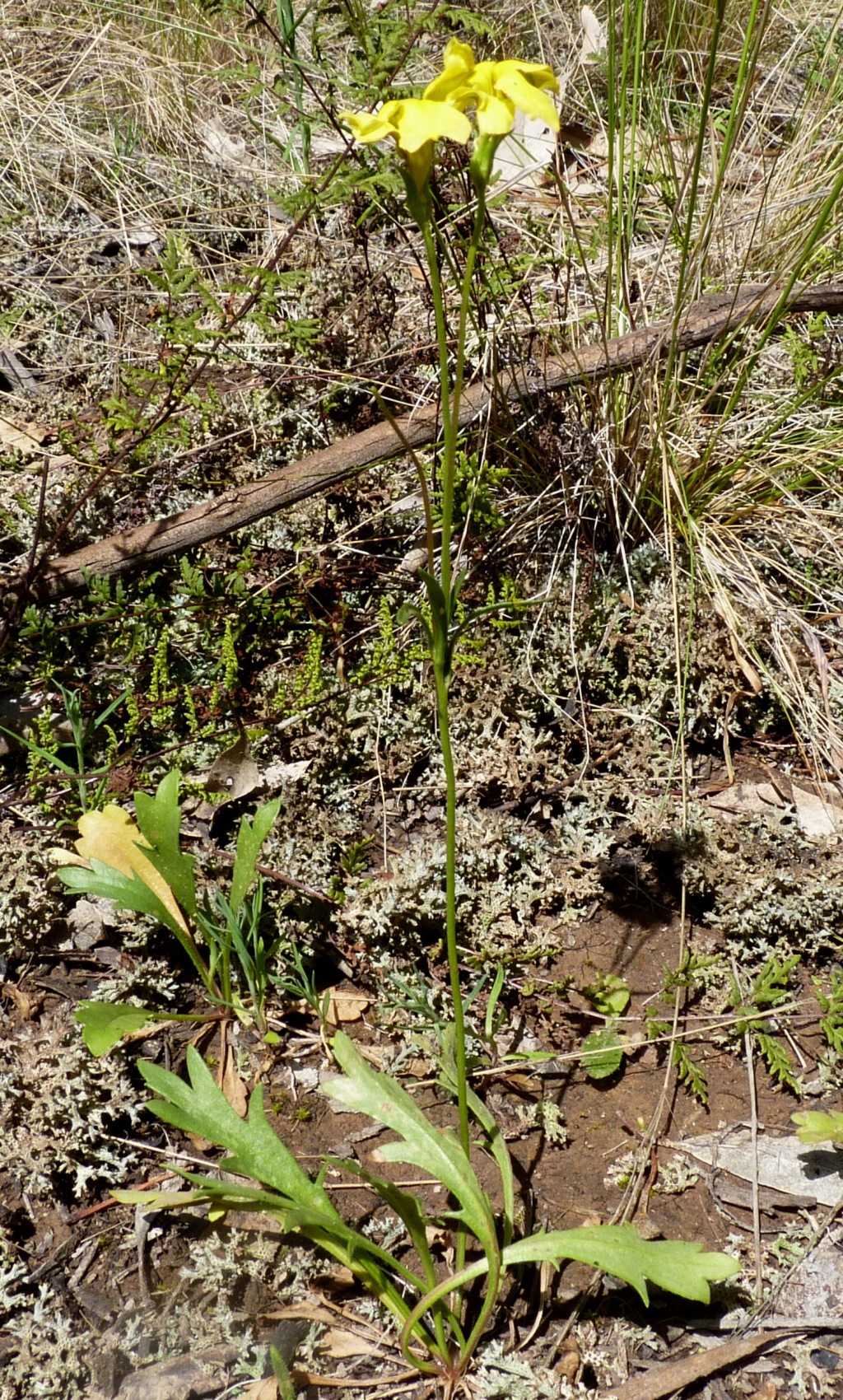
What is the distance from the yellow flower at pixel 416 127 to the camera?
88 centimetres

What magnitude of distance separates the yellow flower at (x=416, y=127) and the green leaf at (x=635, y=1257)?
131cm

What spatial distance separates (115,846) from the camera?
193 cm

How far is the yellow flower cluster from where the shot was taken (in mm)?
891

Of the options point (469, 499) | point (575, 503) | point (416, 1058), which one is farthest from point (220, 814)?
point (575, 503)

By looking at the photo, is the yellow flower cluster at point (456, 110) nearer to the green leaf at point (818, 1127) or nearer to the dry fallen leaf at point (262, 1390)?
the green leaf at point (818, 1127)

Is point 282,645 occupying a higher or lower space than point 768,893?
higher

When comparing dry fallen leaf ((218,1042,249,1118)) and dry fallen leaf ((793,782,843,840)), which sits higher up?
dry fallen leaf ((793,782,843,840))

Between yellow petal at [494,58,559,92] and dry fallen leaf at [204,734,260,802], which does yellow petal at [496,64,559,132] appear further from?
dry fallen leaf at [204,734,260,802]

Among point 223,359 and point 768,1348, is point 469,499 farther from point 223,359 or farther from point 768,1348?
point 768,1348

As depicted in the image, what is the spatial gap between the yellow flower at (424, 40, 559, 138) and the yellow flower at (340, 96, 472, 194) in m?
0.02

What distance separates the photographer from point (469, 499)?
2268 millimetres

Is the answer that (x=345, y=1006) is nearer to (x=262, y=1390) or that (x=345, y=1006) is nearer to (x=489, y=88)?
(x=262, y=1390)

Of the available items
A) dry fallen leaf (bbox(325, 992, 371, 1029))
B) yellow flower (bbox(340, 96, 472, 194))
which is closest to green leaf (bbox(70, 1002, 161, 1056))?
dry fallen leaf (bbox(325, 992, 371, 1029))

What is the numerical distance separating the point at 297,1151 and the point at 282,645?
117cm
